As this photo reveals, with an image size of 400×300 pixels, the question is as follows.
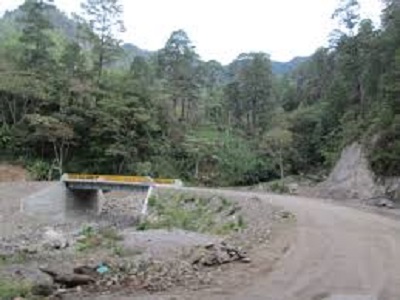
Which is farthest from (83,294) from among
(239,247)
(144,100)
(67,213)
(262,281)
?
(144,100)

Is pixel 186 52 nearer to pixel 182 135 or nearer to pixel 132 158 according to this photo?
pixel 182 135

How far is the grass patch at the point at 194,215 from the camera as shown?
79.0ft

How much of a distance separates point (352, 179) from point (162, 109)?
31917 mm

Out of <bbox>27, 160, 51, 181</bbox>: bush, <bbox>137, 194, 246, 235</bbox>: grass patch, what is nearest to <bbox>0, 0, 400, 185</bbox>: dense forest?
<bbox>27, 160, 51, 181</bbox>: bush

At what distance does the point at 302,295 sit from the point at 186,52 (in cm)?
7606

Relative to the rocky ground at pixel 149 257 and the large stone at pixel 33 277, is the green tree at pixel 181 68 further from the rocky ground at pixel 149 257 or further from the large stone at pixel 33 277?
the large stone at pixel 33 277

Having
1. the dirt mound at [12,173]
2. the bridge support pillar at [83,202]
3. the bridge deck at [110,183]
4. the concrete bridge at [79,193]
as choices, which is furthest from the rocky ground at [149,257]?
the dirt mound at [12,173]

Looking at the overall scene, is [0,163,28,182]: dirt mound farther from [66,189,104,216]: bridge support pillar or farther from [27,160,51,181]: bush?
[66,189,104,216]: bridge support pillar

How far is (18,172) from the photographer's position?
5791cm

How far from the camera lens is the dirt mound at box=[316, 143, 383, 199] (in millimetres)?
37250

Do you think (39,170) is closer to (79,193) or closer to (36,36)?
(79,193)

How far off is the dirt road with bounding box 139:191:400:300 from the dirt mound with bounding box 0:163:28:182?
40.8 meters

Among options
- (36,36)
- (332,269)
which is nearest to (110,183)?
(36,36)

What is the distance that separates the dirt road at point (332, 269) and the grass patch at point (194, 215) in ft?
13.5
